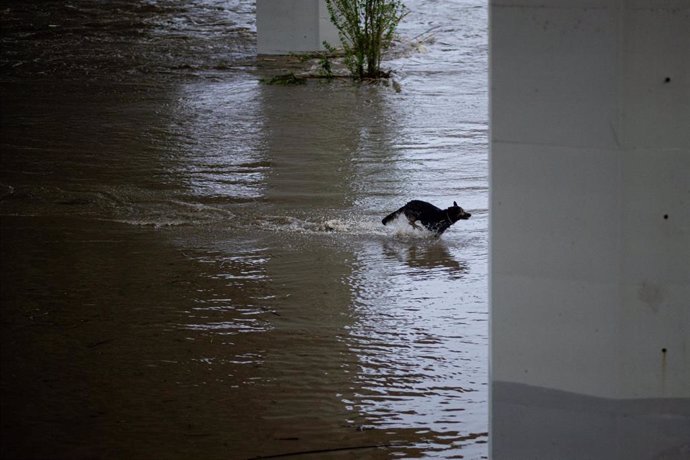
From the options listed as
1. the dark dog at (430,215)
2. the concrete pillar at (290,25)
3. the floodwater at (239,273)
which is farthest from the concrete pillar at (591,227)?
the concrete pillar at (290,25)

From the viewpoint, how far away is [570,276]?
163 inches

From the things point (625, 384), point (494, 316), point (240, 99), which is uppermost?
point (240, 99)

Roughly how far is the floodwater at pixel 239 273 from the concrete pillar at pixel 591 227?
26.2 inches

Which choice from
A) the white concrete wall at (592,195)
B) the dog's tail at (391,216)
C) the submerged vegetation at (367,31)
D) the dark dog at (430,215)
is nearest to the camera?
the white concrete wall at (592,195)

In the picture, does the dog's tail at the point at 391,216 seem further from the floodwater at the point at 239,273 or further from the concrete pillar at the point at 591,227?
the concrete pillar at the point at 591,227

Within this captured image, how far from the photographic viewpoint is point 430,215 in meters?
7.66

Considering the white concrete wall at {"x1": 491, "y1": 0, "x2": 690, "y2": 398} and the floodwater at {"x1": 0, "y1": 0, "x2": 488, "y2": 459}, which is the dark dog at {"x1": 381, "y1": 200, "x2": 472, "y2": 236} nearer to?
the floodwater at {"x1": 0, "y1": 0, "x2": 488, "y2": 459}

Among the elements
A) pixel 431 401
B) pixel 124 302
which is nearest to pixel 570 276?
pixel 431 401

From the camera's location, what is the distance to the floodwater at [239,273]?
16.1ft

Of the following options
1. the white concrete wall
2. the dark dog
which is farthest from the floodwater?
the white concrete wall

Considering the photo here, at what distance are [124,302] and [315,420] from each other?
76.8 inches

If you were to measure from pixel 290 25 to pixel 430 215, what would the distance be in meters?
10.5

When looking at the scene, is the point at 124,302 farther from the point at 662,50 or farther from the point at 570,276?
the point at 662,50

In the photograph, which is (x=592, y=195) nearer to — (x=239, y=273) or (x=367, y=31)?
(x=239, y=273)
